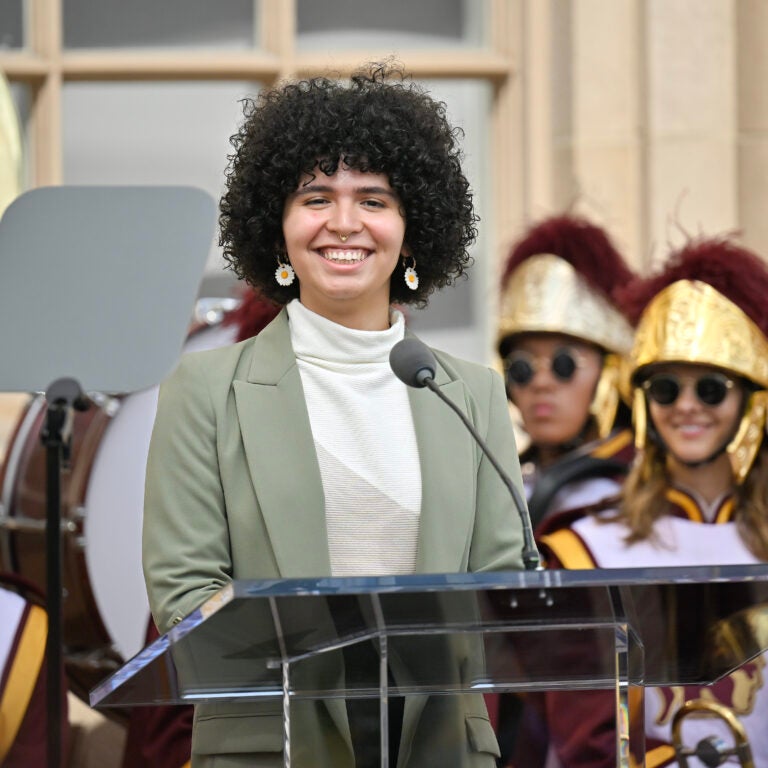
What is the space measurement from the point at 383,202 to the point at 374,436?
33 centimetres

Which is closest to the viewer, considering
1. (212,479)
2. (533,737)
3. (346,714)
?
(346,714)

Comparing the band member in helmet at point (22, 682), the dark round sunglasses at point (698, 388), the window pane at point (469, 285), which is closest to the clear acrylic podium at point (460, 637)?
the band member in helmet at point (22, 682)

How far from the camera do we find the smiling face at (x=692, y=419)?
4324mm

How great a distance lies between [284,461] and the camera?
94.0 inches

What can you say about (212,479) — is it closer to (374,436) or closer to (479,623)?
(374,436)

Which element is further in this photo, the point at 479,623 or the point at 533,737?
the point at 533,737

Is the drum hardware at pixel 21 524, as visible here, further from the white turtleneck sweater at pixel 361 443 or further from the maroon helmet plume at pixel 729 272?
the white turtleneck sweater at pixel 361 443

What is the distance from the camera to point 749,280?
4547 millimetres

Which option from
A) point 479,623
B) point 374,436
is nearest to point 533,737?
point 374,436

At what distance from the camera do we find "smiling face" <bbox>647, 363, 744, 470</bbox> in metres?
4.32

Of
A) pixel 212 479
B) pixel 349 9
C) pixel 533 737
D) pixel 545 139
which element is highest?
pixel 349 9

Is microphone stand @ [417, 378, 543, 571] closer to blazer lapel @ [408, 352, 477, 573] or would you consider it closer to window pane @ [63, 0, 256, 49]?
blazer lapel @ [408, 352, 477, 573]

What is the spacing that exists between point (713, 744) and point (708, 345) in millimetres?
1025

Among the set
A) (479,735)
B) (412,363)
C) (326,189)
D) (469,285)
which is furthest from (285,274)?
(469,285)
